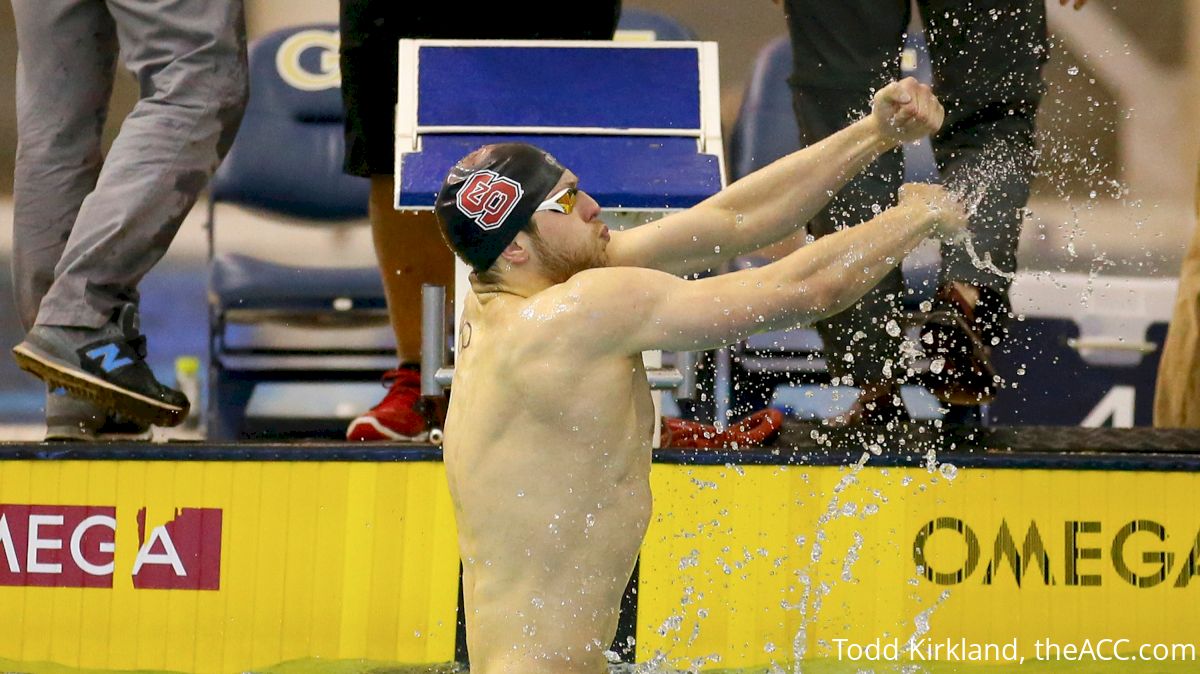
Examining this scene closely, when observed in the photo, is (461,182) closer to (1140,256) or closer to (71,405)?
(71,405)

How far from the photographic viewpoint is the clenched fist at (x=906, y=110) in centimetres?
264

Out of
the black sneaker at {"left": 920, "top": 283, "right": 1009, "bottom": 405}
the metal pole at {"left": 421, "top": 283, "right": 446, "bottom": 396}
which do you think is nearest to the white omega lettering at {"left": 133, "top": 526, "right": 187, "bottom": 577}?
the metal pole at {"left": 421, "top": 283, "right": 446, "bottom": 396}

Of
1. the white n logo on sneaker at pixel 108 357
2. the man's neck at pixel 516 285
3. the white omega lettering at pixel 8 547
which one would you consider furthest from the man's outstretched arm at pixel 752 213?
the white omega lettering at pixel 8 547

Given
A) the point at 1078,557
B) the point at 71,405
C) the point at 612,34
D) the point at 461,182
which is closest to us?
the point at 461,182

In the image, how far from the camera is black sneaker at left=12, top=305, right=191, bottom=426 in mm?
3303

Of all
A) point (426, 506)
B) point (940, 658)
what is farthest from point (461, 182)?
point (940, 658)

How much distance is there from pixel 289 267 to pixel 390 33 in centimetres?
105

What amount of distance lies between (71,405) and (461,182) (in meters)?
1.39

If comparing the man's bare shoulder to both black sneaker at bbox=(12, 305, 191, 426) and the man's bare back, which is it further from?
black sneaker at bbox=(12, 305, 191, 426)

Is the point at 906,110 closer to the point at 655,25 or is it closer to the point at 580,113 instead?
the point at 580,113

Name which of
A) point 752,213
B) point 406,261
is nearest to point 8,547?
point 406,261

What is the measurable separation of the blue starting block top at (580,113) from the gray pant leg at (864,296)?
341 millimetres

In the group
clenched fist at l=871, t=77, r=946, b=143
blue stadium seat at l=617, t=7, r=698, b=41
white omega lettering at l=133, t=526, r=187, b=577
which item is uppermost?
blue stadium seat at l=617, t=7, r=698, b=41

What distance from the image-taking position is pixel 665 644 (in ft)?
10.8
